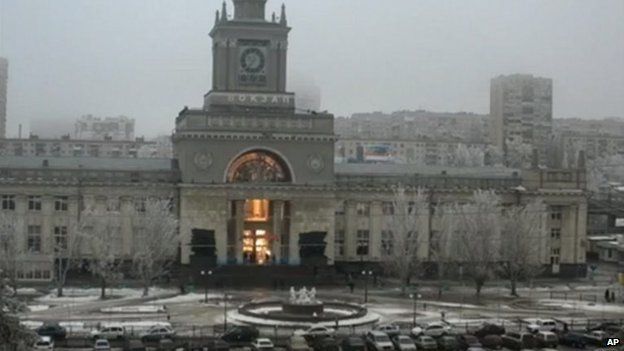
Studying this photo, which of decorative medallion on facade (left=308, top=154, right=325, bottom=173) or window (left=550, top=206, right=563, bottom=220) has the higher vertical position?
decorative medallion on facade (left=308, top=154, right=325, bottom=173)

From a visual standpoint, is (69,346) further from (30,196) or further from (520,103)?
(520,103)

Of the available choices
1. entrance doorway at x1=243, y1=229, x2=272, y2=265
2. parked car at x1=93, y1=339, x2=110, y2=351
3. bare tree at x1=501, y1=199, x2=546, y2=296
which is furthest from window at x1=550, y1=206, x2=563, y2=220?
parked car at x1=93, y1=339, x2=110, y2=351

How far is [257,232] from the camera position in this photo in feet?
236

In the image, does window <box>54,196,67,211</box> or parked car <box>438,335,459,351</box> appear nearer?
parked car <box>438,335,459,351</box>

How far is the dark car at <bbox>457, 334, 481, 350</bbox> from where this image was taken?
43534mm

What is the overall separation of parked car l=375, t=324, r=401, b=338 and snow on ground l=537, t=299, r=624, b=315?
579 inches

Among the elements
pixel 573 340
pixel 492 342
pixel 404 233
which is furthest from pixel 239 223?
pixel 573 340

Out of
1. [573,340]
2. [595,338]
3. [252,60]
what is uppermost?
[252,60]

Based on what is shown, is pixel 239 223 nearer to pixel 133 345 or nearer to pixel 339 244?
pixel 339 244

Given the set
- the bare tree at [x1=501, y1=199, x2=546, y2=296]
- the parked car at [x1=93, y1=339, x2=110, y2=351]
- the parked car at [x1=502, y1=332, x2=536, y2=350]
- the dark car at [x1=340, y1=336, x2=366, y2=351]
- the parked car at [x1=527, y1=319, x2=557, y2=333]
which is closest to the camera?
the parked car at [x1=93, y1=339, x2=110, y2=351]

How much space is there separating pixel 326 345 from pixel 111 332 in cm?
978

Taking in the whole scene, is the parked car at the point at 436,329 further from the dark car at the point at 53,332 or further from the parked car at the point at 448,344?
the dark car at the point at 53,332

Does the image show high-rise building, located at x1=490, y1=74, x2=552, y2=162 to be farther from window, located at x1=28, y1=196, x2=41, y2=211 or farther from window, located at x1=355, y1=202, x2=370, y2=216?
window, located at x1=28, y1=196, x2=41, y2=211

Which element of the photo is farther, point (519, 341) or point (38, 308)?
point (38, 308)
